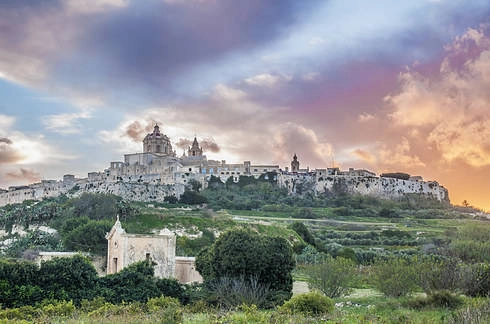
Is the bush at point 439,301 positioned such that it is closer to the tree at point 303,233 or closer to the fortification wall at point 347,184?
the tree at point 303,233

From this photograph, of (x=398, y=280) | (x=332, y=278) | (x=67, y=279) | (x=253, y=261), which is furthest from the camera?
(x=253, y=261)

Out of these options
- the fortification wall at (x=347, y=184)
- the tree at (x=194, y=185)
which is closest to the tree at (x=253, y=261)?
the tree at (x=194, y=185)

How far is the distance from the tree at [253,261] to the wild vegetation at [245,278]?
0.05 meters

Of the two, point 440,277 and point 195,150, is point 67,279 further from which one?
point 195,150

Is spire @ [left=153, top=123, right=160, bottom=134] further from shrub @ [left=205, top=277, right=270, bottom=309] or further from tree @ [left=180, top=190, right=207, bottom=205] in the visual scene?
shrub @ [left=205, top=277, right=270, bottom=309]

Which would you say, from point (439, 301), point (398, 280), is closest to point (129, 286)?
point (398, 280)

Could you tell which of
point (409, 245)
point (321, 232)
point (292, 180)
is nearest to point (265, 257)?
point (409, 245)

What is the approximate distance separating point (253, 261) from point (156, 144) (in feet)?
240

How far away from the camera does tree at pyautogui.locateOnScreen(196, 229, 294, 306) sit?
2252cm

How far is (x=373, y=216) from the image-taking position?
2621 inches

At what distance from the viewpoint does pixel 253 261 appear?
2266 cm

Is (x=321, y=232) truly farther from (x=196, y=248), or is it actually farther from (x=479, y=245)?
(x=479, y=245)

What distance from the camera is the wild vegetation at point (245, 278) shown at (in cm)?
1473

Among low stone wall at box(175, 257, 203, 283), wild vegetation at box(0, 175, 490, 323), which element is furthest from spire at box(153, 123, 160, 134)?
low stone wall at box(175, 257, 203, 283)
